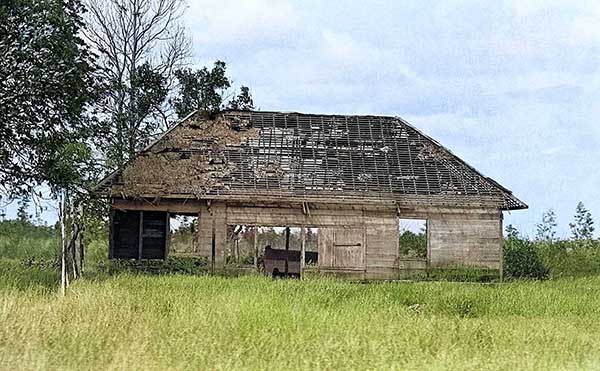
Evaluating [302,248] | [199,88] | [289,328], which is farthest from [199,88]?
[289,328]

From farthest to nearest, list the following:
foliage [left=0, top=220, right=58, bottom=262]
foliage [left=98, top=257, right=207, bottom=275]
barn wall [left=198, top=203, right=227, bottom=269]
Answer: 1. foliage [left=0, top=220, right=58, bottom=262]
2. barn wall [left=198, top=203, right=227, bottom=269]
3. foliage [left=98, top=257, right=207, bottom=275]

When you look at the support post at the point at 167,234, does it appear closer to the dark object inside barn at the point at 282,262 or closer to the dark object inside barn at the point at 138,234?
the dark object inside barn at the point at 138,234

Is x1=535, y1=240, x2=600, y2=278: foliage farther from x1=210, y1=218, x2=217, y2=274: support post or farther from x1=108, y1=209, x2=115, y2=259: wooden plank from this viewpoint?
x1=108, y1=209, x2=115, y2=259: wooden plank

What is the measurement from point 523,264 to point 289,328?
57.9ft

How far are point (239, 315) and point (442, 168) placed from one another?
15.8m

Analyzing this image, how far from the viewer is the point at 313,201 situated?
25906 millimetres

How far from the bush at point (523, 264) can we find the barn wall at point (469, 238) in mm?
1706

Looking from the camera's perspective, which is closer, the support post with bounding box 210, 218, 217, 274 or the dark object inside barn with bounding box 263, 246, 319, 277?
the support post with bounding box 210, 218, 217, 274

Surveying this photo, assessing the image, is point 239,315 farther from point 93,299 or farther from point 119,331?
point 93,299

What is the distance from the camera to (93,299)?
49.7ft

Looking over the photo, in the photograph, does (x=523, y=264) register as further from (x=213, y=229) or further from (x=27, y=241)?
(x=27, y=241)

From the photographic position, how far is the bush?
2818 centimetres

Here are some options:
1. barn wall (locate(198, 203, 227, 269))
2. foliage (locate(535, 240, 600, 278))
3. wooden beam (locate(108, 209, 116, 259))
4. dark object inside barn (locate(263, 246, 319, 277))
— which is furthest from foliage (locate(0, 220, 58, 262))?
foliage (locate(535, 240, 600, 278))

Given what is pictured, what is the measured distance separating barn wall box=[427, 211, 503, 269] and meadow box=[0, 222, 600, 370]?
21.8ft
